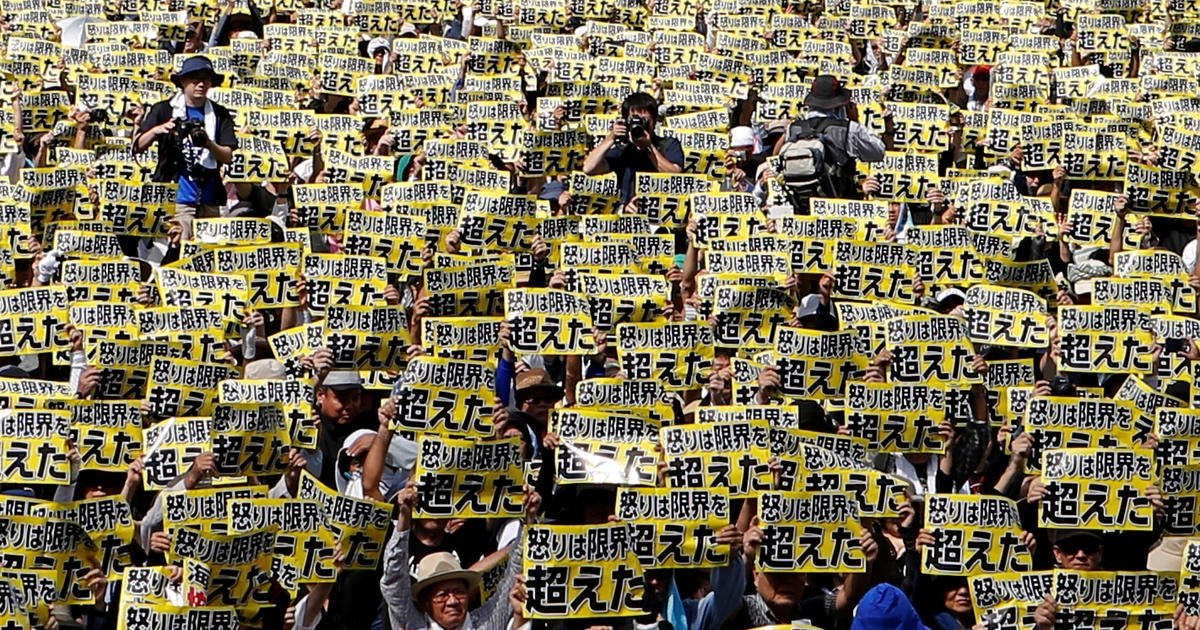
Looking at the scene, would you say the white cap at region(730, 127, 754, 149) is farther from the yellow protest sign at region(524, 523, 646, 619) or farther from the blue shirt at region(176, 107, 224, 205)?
the yellow protest sign at region(524, 523, 646, 619)

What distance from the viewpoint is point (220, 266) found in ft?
53.3

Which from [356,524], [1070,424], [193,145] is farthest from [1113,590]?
[193,145]

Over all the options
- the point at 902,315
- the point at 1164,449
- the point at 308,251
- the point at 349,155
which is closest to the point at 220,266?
the point at 308,251

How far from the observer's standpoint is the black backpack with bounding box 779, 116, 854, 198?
59.6ft

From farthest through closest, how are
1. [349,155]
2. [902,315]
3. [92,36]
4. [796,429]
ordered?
[92,36] → [349,155] → [902,315] → [796,429]

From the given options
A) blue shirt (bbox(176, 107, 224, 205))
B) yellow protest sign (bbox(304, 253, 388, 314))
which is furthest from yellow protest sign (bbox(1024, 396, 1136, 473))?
blue shirt (bbox(176, 107, 224, 205))

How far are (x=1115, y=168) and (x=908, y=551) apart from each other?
6412mm

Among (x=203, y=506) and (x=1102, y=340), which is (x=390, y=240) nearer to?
(x=1102, y=340)

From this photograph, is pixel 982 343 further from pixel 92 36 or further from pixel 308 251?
pixel 92 36

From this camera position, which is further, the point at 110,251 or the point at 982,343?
the point at 110,251

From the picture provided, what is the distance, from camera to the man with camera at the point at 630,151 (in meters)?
18.3

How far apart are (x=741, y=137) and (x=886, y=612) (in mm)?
9153

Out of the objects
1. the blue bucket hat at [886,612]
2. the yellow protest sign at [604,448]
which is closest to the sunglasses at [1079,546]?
the yellow protest sign at [604,448]

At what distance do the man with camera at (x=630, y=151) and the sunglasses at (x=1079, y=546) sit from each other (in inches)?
225
